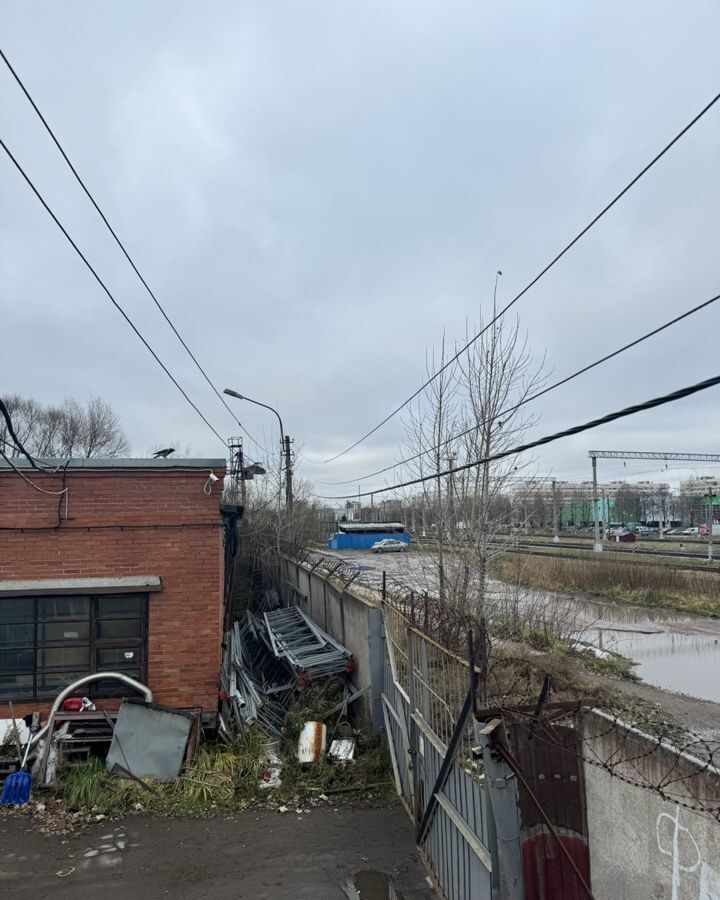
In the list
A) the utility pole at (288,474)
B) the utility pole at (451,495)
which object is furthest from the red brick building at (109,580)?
the utility pole at (288,474)

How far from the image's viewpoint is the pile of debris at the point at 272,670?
930cm

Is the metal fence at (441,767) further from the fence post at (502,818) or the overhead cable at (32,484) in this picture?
the overhead cable at (32,484)

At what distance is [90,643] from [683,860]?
8.17 meters

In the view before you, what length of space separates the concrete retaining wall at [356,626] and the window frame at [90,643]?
331 cm

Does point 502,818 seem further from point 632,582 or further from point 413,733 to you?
point 632,582

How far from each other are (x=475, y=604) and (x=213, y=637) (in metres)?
4.32

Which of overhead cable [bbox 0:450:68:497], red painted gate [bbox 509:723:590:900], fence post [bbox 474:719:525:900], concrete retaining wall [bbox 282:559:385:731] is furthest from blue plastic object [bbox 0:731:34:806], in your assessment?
red painted gate [bbox 509:723:590:900]

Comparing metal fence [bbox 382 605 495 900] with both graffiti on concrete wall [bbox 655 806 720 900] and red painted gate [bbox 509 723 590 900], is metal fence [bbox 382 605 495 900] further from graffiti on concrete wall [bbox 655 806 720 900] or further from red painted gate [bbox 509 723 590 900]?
graffiti on concrete wall [bbox 655 806 720 900]

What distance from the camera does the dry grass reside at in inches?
659

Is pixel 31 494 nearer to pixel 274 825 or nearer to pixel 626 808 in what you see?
pixel 274 825

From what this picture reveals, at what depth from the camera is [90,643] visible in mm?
9031

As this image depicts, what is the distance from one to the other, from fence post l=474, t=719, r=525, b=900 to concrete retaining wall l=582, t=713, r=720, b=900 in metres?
0.56

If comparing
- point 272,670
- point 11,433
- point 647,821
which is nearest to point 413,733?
point 647,821

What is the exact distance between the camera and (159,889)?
5.71 m
